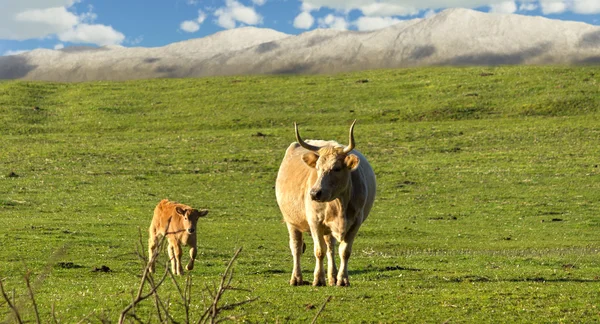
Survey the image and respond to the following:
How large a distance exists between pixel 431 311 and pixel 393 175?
30619 millimetres

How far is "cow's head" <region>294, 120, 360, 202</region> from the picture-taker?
502 inches

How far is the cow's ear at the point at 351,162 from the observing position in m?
13.1

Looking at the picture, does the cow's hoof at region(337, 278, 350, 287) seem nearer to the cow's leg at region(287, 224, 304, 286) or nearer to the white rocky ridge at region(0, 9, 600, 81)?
the cow's leg at region(287, 224, 304, 286)

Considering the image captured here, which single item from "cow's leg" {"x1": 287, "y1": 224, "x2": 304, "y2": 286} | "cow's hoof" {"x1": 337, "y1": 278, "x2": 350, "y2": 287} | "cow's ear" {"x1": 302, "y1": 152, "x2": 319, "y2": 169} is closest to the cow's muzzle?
"cow's ear" {"x1": 302, "y1": 152, "x2": 319, "y2": 169}

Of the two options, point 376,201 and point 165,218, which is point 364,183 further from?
point 376,201

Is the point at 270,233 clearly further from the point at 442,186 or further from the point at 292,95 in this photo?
the point at 292,95

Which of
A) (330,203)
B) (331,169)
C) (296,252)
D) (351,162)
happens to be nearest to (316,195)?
(331,169)

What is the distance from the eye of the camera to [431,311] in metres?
11.0

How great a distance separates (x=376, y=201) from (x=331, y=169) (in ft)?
77.9

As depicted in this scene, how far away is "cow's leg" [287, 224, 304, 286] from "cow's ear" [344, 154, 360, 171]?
2.01 metres

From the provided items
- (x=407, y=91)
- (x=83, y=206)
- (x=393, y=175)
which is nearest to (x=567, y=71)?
(x=407, y=91)

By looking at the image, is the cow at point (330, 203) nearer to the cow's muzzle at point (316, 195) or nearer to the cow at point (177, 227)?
the cow's muzzle at point (316, 195)

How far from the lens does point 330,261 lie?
44.3ft

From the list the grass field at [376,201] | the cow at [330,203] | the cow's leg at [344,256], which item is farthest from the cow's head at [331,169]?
the grass field at [376,201]
